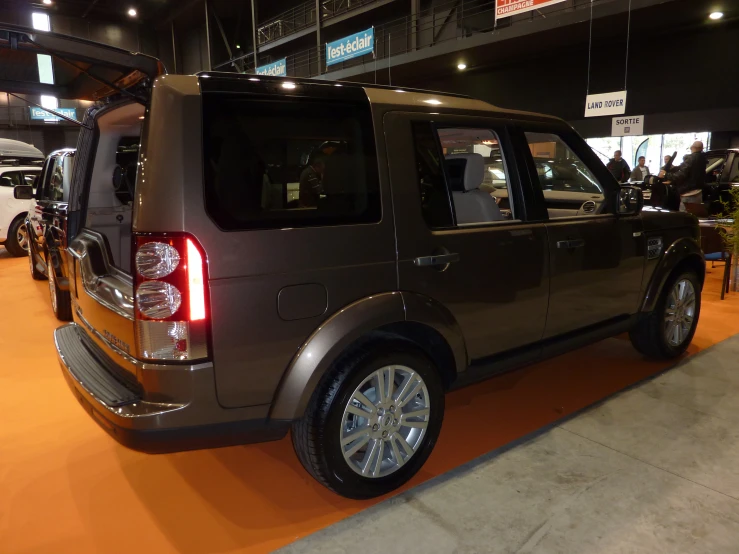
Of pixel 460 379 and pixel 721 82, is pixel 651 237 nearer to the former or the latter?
pixel 460 379

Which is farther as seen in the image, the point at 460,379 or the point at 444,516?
the point at 460,379

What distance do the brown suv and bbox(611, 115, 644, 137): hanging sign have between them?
9062mm

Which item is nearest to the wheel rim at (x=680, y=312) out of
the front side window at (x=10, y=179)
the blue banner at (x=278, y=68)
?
the front side window at (x=10, y=179)

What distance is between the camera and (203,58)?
28.5 m

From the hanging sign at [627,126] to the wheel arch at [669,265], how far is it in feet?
25.9

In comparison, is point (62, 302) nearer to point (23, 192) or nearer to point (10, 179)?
point (23, 192)

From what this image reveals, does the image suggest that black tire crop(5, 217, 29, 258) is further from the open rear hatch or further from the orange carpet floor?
the open rear hatch

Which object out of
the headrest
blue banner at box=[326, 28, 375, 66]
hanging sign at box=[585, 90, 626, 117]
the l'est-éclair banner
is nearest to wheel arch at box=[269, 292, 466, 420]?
the headrest

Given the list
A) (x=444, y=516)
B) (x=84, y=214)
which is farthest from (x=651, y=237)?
(x=84, y=214)

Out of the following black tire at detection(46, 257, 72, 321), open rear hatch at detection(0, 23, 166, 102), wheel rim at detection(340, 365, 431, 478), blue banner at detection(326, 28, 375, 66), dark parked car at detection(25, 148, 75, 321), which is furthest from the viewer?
blue banner at detection(326, 28, 375, 66)

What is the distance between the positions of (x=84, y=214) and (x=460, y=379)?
2458 mm

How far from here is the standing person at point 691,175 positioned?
9320 mm

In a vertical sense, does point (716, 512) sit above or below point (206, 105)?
below

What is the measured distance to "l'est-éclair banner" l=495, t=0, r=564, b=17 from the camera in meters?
9.93
